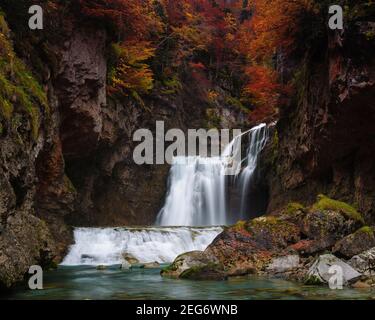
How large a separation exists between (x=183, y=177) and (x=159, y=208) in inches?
96.2

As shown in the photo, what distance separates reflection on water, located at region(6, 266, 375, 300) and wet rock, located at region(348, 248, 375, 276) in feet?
→ 3.96

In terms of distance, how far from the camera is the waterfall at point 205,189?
26.0 m

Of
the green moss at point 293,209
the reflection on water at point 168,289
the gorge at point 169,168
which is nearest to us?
the reflection on water at point 168,289

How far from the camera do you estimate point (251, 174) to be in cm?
2530

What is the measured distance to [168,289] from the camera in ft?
30.2

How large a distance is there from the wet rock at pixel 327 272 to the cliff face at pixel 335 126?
5422 mm

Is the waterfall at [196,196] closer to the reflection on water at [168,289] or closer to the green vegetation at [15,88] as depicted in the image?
the reflection on water at [168,289]

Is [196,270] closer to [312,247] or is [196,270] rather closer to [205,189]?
[312,247]

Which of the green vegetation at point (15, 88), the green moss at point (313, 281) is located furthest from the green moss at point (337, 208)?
the green vegetation at point (15, 88)

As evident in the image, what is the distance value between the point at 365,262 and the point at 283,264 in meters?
2.27

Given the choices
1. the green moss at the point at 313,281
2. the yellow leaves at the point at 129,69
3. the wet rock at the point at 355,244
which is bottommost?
the green moss at the point at 313,281

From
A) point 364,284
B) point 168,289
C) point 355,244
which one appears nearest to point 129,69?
point 355,244

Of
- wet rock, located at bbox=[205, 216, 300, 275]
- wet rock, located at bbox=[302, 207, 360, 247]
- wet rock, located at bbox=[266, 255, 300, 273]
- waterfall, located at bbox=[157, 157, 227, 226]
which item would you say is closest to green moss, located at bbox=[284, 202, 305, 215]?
wet rock, located at bbox=[205, 216, 300, 275]
